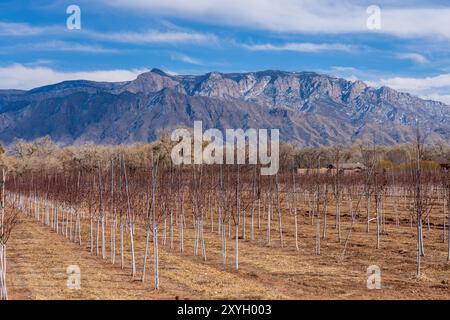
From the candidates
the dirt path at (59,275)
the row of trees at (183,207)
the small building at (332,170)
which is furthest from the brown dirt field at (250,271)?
the small building at (332,170)

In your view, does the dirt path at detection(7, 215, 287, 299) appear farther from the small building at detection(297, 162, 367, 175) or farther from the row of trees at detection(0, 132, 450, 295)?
the small building at detection(297, 162, 367, 175)

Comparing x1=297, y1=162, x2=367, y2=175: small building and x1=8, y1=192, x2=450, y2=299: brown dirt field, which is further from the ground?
x1=297, y1=162, x2=367, y2=175: small building

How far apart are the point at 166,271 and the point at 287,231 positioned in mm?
16112

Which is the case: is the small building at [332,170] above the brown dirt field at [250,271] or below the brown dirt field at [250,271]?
above

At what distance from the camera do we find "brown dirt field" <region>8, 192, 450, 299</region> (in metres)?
17.1

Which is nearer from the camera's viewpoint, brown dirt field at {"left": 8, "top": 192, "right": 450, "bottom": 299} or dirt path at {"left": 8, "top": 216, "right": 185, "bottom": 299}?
dirt path at {"left": 8, "top": 216, "right": 185, "bottom": 299}

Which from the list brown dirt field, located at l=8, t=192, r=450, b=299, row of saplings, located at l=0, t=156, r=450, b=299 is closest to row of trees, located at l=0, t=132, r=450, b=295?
row of saplings, located at l=0, t=156, r=450, b=299

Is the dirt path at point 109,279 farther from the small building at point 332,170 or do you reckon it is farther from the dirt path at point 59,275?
the small building at point 332,170

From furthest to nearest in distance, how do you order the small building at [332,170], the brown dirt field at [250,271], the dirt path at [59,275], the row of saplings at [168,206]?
the small building at [332,170] → the row of saplings at [168,206] → the brown dirt field at [250,271] → the dirt path at [59,275]

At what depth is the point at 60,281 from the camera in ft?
62.1

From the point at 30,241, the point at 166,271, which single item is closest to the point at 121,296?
the point at 166,271

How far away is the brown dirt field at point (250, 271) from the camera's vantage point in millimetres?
17094

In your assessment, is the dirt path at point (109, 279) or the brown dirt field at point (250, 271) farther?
the brown dirt field at point (250, 271)
